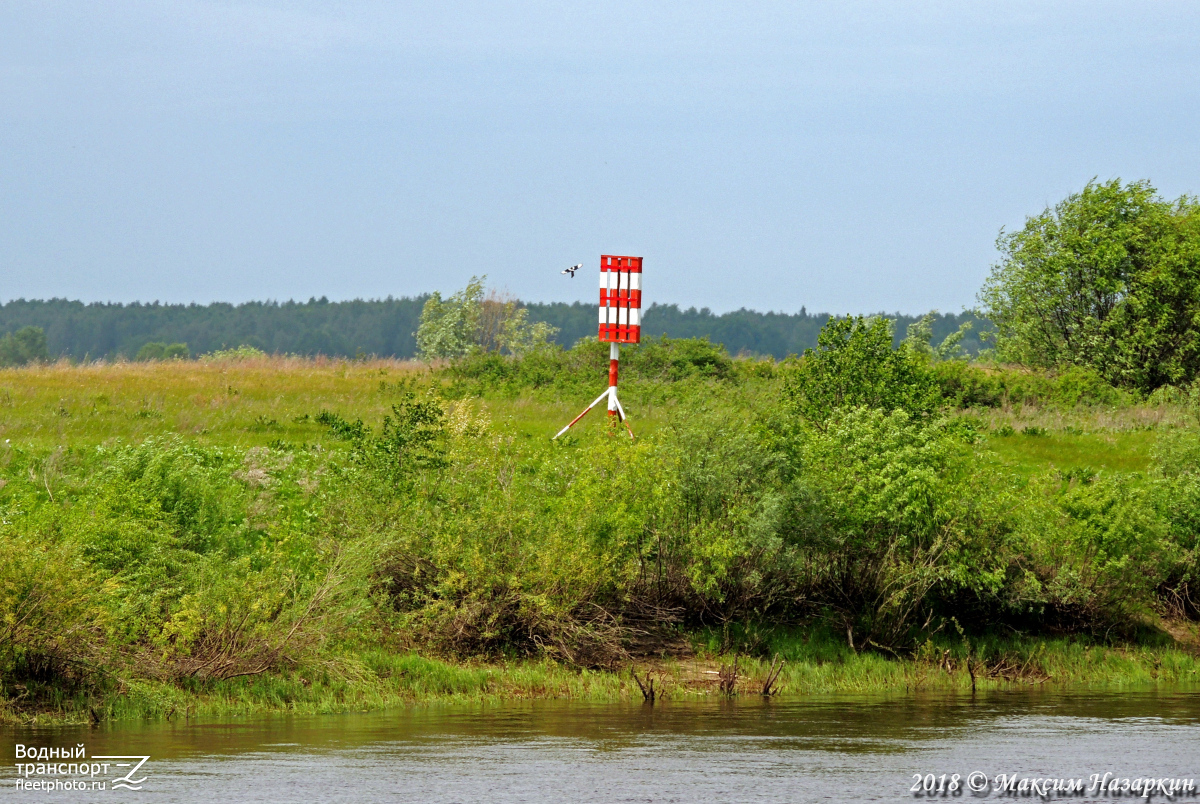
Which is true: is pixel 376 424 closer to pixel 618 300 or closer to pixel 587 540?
pixel 618 300

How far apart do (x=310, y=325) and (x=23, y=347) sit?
196 ft

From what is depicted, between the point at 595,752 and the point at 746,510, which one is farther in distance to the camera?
the point at 746,510

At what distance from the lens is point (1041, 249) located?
187 ft

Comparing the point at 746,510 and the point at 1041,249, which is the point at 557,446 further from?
the point at 1041,249

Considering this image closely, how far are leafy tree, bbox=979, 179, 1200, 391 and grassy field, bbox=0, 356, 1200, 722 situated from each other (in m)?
9.64

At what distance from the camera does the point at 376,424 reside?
36844 millimetres

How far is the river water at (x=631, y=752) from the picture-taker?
14.0m

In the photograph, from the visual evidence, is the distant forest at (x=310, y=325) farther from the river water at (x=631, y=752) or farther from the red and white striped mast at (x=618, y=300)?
the river water at (x=631, y=752)

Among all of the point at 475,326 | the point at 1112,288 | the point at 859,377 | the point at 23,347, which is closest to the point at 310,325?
the point at 23,347

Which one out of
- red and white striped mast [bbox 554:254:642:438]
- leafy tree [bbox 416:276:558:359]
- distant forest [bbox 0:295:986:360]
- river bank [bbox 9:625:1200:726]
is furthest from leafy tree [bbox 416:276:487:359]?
distant forest [bbox 0:295:986:360]

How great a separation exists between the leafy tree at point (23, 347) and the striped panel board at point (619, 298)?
95.8 m

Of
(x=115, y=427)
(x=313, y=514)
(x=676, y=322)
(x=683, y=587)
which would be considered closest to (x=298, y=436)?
(x=115, y=427)

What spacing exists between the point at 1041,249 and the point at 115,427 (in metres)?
38.4

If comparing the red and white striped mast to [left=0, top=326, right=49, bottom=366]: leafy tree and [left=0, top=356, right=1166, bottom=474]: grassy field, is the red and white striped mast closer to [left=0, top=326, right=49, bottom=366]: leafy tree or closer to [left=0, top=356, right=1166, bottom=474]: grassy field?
[left=0, top=356, right=1166, bottom=474]: grassy field
